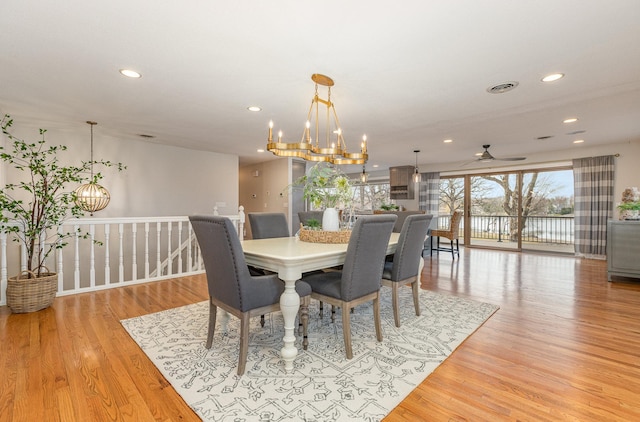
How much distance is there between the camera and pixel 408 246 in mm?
2627

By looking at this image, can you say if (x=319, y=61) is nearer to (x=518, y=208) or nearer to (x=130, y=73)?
(x=130, y=73)

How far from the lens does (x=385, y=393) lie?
5.54 feet

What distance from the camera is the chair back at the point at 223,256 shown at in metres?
1.81

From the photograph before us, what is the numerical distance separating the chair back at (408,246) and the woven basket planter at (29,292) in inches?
134

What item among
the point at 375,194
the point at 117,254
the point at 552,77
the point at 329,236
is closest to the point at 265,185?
the point at 117,254

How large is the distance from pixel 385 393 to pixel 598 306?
2.97 m

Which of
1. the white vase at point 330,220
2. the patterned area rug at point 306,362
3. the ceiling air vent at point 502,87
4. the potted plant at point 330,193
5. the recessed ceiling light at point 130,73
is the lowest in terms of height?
the patterned area rug at point 306,362

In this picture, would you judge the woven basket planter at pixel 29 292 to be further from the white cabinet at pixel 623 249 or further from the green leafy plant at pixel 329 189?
the white cabinet at pixel 623 249

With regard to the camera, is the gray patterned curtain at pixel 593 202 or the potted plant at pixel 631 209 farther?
the gray patterned curtain at pixel 593 202

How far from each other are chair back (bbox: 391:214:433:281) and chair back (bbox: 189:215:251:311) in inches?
52.2

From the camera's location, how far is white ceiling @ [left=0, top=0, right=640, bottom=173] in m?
1.80

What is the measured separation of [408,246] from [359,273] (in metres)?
0.74

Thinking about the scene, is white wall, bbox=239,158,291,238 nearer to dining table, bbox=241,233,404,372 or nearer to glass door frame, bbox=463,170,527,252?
dining table, bbox=241,233,404,372

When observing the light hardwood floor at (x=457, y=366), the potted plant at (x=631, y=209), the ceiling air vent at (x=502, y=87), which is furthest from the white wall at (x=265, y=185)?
the potted plant at (x=631, y=209)
